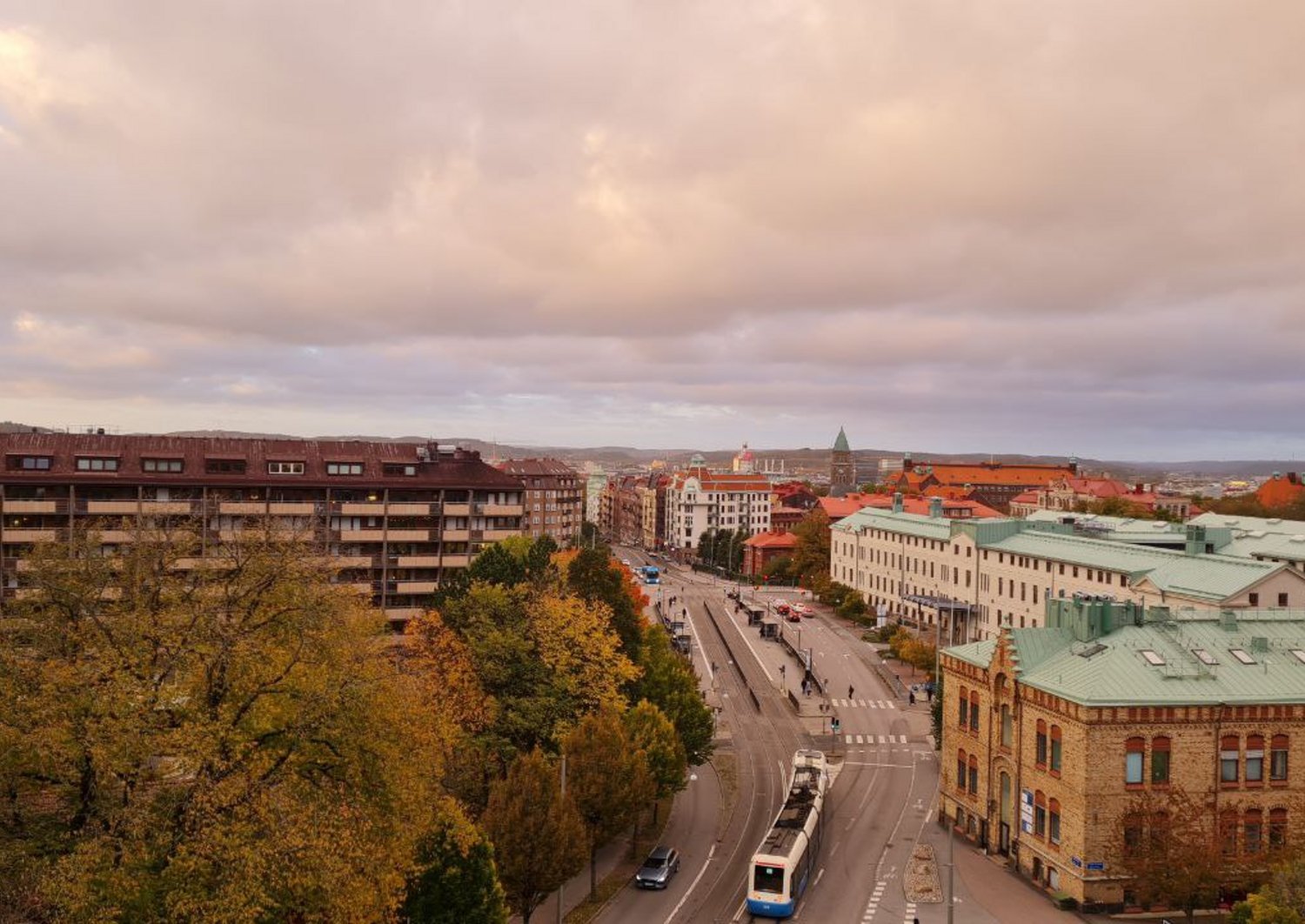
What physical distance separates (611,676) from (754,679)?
4494cm

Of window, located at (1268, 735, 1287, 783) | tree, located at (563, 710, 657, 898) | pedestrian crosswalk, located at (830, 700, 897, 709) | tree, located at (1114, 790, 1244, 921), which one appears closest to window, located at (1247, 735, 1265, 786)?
window, located at (1268, 735, 1287, 783)

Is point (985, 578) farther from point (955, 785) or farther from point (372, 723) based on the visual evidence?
point (372, 723)

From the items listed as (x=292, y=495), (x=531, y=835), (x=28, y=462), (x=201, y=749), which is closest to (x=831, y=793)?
(x=531, y=835)

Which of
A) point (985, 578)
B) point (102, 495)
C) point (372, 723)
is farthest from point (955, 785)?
point (102, 495)

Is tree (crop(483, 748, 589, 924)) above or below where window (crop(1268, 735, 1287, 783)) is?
below

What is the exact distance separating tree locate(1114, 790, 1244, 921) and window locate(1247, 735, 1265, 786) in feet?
9.88

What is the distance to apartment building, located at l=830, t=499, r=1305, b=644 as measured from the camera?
294ft

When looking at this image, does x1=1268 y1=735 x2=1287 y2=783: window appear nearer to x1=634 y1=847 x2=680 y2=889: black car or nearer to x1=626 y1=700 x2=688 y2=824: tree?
x1=634 y1=847 x2=680 y2=889: black car

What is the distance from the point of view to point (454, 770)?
2285 inches

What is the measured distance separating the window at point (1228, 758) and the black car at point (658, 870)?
92.4 ft

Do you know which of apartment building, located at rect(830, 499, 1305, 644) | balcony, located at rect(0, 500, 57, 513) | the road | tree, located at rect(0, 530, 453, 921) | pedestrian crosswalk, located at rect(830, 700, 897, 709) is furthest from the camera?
pedestrian crosswalk, located at rect(830, 700, 897, 709)

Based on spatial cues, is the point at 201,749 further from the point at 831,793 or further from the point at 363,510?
the point at 363,510

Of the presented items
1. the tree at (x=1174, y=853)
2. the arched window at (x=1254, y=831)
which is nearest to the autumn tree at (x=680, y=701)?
the tree at (x=1174, y=853)

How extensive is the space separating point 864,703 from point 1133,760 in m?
47.8
